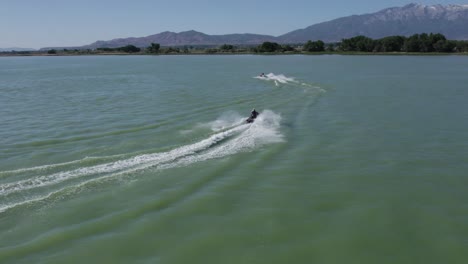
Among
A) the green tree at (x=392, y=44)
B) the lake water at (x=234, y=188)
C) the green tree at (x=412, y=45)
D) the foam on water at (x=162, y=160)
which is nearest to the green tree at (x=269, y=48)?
the green tree at (x=392, y=44)

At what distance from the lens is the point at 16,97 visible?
41.3 metres

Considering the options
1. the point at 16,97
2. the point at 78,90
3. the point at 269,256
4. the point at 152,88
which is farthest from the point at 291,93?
the point at 269,256

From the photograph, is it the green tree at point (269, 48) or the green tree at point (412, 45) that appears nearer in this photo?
the green tree at point (412, 45)

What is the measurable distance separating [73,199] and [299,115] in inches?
727

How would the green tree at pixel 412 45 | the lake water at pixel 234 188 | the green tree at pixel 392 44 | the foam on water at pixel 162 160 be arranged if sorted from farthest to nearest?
the green tree at pixel 392 44, the green tree at pixel 412 45, the foam on water at pixel 162 160, the lake water at pixel 234 188

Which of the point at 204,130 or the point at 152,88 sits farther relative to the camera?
the point at 152,88

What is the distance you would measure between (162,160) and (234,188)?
412 centimetres

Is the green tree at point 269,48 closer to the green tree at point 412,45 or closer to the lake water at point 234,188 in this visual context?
the green tree at point 412,45

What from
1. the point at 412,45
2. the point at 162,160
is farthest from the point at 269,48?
the point at 162,160

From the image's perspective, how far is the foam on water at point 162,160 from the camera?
1444cm

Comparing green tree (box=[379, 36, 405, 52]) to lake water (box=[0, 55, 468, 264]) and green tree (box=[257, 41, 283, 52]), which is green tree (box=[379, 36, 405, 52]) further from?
lake water (box=[0, 55, 468, 264])

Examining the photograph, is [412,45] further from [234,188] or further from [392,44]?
[234,188]

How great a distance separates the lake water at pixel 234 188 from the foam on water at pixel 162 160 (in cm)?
8

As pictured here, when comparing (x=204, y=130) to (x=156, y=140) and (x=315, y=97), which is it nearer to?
(x=156, y=140)
